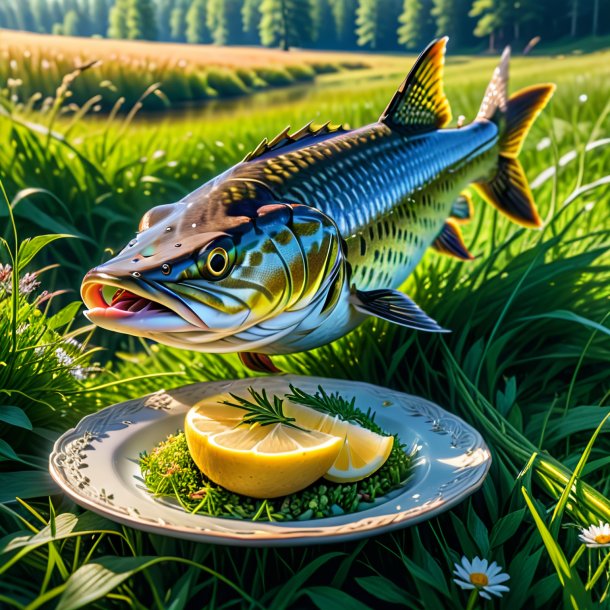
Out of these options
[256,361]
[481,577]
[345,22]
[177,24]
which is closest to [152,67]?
[177,24]

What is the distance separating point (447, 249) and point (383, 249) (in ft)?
2.01

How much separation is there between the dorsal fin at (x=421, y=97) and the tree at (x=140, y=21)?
383 centimetres

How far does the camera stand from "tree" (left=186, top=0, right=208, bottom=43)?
19.4 ft

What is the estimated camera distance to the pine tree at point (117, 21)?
582cm

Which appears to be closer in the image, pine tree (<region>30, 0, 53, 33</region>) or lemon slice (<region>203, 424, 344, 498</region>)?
lemon slice (<region>203, 424, 344, 498</region>)

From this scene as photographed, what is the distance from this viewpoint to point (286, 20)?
5.77 m

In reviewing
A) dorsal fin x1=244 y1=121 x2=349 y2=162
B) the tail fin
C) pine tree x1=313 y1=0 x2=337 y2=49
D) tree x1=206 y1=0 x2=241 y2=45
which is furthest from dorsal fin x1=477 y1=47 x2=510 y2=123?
tree x1=206 y1=0 x2=241 y2=45

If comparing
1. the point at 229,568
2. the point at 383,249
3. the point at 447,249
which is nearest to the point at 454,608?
the point at 229,568

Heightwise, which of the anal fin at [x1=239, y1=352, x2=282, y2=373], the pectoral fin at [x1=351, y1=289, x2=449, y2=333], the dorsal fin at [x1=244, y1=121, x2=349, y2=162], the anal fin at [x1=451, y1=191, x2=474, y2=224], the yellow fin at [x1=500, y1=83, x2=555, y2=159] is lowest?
the anal fin at [x1=239, y1=352, x2=282, y2=373]

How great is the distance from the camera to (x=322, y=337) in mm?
1990

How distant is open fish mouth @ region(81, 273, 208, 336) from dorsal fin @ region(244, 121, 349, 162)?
499 mm

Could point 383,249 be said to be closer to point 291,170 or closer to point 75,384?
point 291,170

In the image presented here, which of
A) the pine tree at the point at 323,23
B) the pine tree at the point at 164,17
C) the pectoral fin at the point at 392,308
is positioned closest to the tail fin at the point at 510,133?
the pectoral fin at the point at 392,308

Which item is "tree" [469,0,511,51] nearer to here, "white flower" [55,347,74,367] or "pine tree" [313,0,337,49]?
"pine tree" [313,0,337,49]
